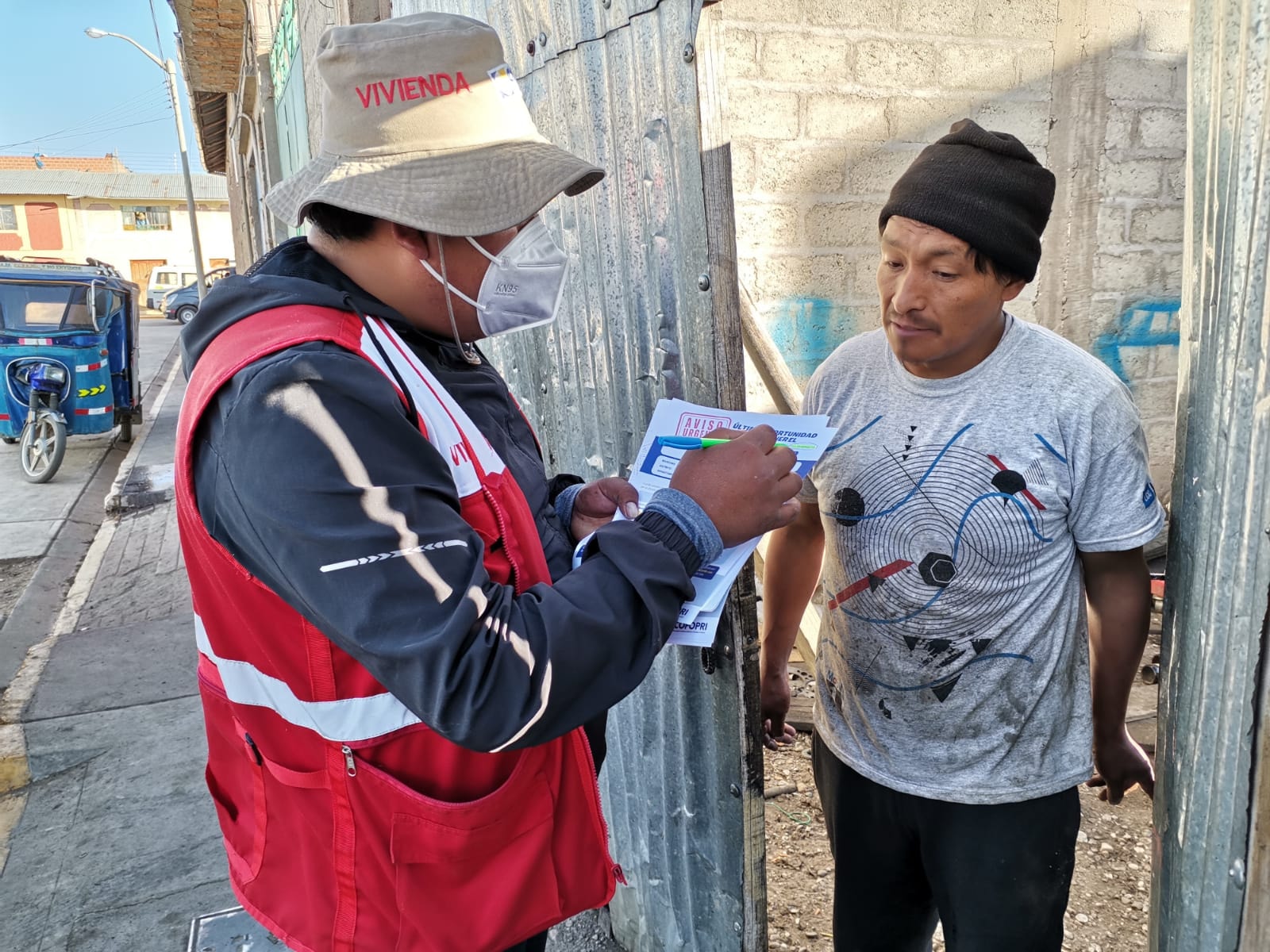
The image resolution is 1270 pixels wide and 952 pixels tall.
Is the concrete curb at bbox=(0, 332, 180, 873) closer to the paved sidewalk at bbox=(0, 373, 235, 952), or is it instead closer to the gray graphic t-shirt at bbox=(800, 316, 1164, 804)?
the paved sidewalk at bbox=(0, 373, 235, 952)

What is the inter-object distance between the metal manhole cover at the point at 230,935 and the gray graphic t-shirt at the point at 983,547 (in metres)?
1.86

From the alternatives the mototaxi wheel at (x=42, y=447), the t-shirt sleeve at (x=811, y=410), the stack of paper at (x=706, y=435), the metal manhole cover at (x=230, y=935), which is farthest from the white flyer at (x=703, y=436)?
the mototaxi wheel at (x=42, y=447)

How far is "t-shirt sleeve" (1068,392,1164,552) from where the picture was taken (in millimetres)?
1600

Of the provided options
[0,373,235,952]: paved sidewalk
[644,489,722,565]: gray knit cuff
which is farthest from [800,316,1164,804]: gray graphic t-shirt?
[0,373,235,952]: paved sidewalk

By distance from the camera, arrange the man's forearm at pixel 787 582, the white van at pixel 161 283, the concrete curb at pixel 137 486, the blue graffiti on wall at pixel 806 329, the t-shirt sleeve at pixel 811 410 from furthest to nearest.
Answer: the white van at pixel 161 283 → the concrete curb at pixel 137 486 → the blue graffiti on wall at pixel 806 329 → the man's forearm at pixel 787 582 → the t-shirt sleeve at pixel 811 410

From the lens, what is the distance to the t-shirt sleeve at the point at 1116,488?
160 centimetres

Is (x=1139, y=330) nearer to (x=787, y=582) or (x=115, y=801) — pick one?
(x=787, y=582)

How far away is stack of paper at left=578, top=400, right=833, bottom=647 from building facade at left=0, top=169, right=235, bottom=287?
45.8 meters

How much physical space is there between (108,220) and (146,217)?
5.73ft

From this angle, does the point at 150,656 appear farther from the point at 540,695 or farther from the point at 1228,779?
the point at 1228,779

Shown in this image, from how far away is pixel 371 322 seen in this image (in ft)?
4.28

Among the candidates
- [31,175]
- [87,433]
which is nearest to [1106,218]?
[87,433]

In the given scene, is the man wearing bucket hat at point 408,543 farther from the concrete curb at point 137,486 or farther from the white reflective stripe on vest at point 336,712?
the concrete curb at point 137,486

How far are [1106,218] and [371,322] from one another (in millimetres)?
4410
